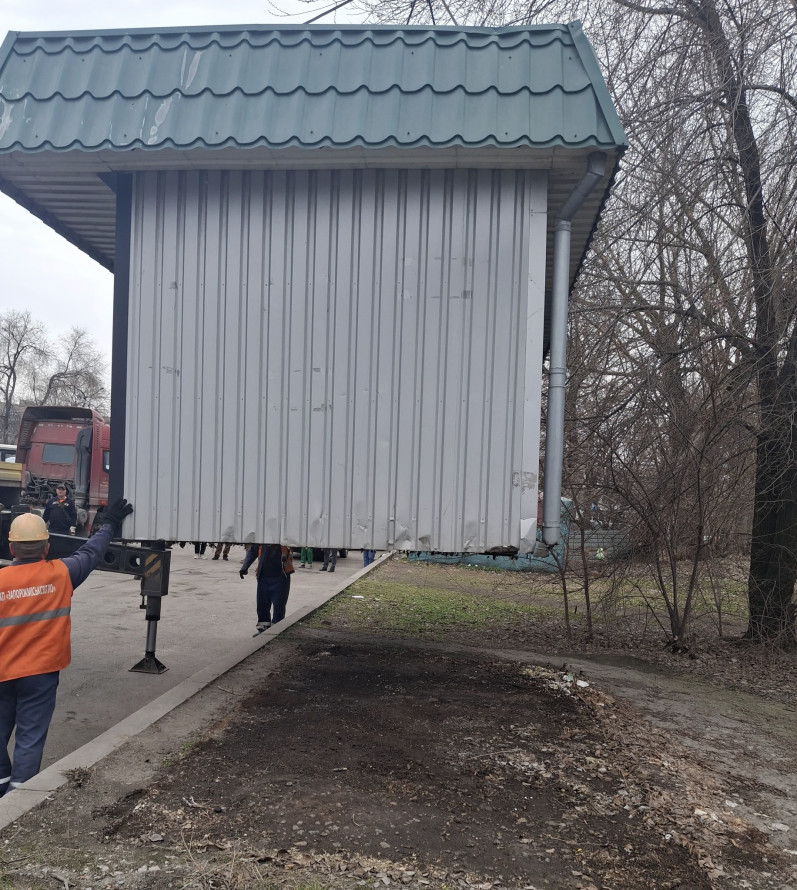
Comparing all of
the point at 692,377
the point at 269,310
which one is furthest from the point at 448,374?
the point at 692,377

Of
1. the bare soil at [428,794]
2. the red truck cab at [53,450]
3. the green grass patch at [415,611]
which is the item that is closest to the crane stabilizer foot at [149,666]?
the bare soil at [428,794]

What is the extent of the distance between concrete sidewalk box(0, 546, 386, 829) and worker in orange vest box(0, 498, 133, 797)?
224mm

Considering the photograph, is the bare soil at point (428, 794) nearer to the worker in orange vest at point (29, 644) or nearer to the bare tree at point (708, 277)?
the worker in orange vest at point (29, 644)

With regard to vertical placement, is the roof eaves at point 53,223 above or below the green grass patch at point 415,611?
above

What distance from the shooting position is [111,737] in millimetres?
5078

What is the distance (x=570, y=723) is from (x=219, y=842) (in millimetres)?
3010

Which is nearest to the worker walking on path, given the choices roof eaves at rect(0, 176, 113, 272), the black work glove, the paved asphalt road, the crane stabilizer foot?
the paved asphalt road

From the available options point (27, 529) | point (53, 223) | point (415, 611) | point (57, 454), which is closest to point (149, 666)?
point (27, 529)

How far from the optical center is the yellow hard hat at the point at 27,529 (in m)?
4.52

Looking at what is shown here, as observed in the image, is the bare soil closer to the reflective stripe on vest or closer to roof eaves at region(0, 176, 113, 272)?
the reflective stripe on vest

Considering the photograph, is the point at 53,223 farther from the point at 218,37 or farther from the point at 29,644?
the point at 29,644

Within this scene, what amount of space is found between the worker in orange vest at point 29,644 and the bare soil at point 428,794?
1.26 feet

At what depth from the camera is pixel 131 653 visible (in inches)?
340

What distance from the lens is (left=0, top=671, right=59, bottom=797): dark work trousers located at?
175 inches
